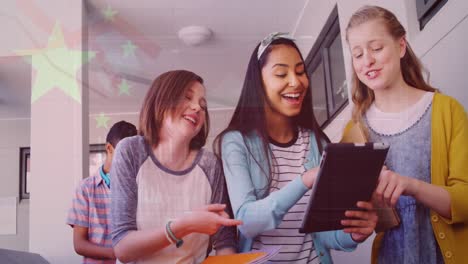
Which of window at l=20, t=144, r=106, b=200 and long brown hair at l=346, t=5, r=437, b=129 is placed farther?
long brown hair at l=346, t=5, r=437, b=129

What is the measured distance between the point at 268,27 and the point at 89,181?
0.58 meters

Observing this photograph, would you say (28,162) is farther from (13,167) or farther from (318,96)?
(318,96)

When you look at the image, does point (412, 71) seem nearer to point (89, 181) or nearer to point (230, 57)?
point (230, 57)

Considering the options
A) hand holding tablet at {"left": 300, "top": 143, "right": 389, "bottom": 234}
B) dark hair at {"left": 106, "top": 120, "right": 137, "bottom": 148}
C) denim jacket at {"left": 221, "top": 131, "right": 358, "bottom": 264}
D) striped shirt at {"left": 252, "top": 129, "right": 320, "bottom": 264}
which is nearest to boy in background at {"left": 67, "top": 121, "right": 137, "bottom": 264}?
dark hair at {"left": 106, "top": 120, "right": 137, "bottom": 148}

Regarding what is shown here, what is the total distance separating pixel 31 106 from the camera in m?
1.13

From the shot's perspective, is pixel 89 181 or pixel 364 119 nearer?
pixel 89 181

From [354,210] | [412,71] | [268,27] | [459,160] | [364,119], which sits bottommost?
[354,210]

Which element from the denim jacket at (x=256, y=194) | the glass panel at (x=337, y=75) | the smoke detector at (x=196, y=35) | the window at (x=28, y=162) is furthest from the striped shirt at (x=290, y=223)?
the window at (x=28, y=162)

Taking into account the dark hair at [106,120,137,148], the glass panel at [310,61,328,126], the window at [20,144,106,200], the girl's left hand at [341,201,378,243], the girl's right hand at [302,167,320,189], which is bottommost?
the girl's left hand at [341,201,378,243]

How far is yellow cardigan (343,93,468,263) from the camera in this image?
1071 millimetres

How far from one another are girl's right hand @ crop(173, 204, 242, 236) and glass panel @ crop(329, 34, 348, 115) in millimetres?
371

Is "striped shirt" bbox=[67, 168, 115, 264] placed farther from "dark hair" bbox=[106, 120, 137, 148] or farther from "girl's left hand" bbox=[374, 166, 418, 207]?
"girl's left hand" bbox=[374, 166, 418, 207]

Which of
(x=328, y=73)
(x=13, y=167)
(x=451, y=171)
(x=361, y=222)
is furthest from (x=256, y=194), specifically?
(x=13, y=167)

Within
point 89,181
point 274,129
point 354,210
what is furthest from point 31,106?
point 354,210
